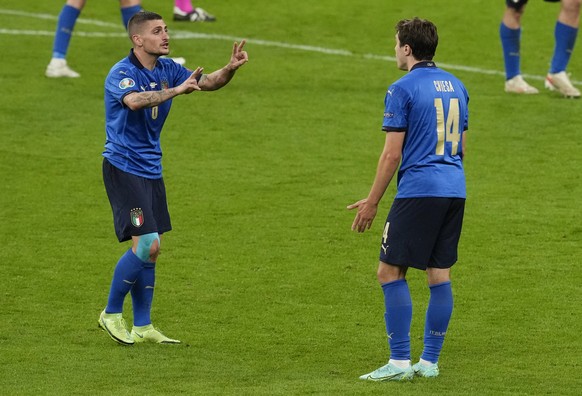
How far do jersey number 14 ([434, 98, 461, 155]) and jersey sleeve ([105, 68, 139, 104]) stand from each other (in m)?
1.75

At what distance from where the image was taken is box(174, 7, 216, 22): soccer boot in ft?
57.6

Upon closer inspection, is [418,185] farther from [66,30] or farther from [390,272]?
[66,30]

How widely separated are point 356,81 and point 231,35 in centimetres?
254

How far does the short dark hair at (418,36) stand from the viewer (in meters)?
6.89

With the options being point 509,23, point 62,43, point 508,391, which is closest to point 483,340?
point 508,391

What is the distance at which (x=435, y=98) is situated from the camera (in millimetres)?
6859

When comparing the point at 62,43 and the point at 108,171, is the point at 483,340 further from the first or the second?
the point at 62,43

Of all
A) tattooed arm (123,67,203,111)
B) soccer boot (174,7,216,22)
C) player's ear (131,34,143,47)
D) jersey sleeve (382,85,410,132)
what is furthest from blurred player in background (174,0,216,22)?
jersey sleeve (382,85,410,132)

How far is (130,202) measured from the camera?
7.68 meters

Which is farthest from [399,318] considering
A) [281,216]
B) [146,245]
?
[281,216]

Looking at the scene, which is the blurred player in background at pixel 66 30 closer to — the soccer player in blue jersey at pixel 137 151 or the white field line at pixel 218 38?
the white field line at pixel 218 38

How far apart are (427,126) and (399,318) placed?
1.00 meters

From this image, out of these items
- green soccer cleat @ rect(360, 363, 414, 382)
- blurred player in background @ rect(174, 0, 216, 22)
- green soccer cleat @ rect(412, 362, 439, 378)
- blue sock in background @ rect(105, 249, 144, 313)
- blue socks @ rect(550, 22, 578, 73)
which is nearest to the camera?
green soccer cleat @ rect(360, 363, 414, 382)

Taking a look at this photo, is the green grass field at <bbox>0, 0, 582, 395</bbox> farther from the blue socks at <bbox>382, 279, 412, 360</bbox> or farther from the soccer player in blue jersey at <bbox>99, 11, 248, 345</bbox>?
the soccer player in blue jersey at <bbox>99, 11, 248, 345</bbox>
